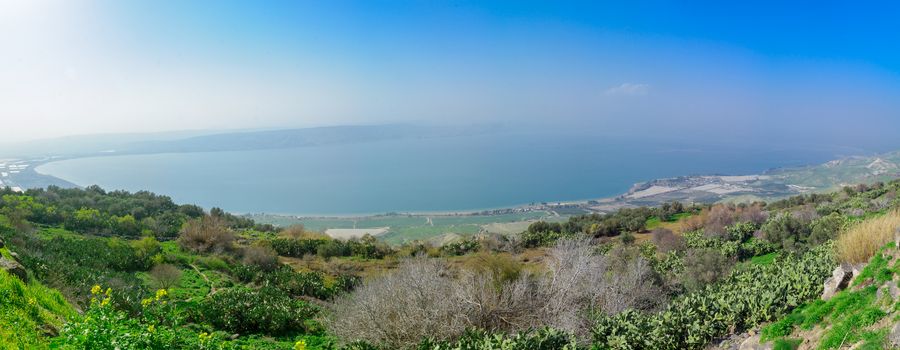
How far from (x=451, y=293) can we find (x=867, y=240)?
7.01 meters

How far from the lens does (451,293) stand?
8.13m

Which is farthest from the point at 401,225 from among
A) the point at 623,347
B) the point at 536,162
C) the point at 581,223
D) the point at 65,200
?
the point at 536,162

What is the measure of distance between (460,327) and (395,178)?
3681 inches

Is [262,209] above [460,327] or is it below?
below

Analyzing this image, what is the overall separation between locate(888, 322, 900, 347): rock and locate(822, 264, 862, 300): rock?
2.21 m

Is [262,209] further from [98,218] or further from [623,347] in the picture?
[623,347]

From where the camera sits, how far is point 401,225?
51219 mm

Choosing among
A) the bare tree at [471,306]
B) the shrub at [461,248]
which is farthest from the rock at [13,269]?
the shrub at [461,248]

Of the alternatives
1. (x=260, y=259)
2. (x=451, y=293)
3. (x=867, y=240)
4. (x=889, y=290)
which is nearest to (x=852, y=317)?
(x=889, y=290)

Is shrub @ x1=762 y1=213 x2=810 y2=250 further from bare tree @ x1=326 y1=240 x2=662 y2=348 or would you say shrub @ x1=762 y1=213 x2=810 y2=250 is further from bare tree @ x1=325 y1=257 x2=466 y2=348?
bare tree @ x1=325 y1=257 x2=466 y2=348

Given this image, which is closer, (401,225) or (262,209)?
(401,225)

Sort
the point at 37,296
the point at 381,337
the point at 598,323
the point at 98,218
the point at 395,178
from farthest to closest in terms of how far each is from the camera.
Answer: the point at 395,178, the point at 98,218, the point at 381,337, the point at 598,323, the point at 37,296

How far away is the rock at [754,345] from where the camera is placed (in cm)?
526

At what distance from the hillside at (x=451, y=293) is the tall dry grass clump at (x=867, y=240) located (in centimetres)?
3
